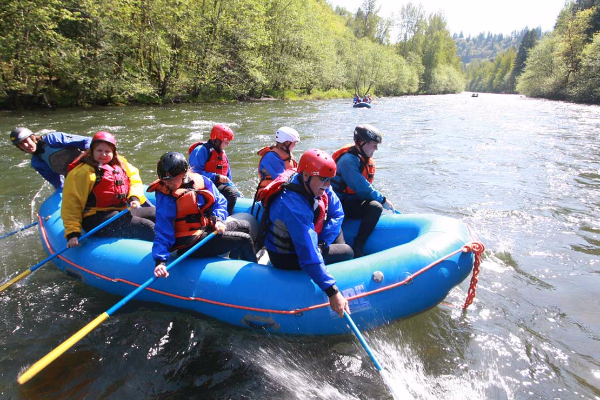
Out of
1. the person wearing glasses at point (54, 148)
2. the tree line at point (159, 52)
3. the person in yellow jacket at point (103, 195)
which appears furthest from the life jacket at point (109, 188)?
the tree line at point (159, 52)

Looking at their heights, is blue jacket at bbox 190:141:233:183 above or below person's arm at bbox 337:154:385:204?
below

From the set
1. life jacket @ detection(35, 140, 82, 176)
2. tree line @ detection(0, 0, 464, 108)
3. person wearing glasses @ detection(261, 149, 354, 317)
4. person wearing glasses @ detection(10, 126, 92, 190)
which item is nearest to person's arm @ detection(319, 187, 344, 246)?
person wearing glasses @ detection(261, 149, 354, 317)

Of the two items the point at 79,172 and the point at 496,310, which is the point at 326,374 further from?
the point at 79,172

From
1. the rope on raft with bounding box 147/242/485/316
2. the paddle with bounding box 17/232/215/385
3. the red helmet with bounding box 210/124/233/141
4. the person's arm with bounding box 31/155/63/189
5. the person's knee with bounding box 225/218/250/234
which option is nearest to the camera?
the paddle with bounding box 17/232/215/385

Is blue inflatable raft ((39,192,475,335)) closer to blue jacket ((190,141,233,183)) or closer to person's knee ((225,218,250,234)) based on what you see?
person's knee ((225,218,250,234))

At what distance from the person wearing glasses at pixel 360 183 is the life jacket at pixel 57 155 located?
3175mm

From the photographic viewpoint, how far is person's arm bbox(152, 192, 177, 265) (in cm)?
306

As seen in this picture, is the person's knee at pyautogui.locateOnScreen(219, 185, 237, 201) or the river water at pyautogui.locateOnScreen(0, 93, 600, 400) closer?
the river water at pyautogui.locateOnScreen(0, 93, 600, 400)

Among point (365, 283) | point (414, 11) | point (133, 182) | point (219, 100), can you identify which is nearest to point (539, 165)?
point (365, 283)

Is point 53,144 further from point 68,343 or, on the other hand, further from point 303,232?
point 303,232

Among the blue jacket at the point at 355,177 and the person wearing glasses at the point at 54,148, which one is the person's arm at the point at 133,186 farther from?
the blue jacket at the point at 355,177

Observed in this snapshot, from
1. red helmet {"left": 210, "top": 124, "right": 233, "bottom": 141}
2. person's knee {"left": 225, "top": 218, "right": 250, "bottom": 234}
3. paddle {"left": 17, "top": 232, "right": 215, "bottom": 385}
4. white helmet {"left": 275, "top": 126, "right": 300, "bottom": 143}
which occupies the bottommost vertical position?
paddle {"left": 17, "top": 232, "right": 215, "bottom": 385}

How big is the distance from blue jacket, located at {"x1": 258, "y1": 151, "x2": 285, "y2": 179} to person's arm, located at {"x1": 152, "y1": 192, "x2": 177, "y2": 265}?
175 cm

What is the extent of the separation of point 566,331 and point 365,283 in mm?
2163
